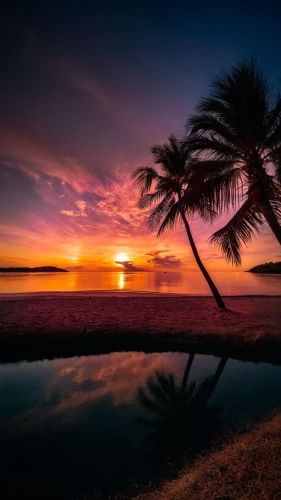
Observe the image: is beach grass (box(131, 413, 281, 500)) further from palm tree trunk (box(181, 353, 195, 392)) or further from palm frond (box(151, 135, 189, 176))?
palm frond (box(151, 135, 189, 176))

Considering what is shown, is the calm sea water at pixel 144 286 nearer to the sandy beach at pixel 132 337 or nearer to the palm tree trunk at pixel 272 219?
the sandy beach at pixel 132 337

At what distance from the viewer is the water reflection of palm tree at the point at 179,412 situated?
4.33 m

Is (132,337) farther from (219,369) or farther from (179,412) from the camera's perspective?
(179,412)

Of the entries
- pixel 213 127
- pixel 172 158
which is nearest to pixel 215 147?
pixel 213 127

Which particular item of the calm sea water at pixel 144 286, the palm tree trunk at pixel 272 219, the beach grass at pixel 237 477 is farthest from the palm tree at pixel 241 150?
the calm sea water at pixel 144 286

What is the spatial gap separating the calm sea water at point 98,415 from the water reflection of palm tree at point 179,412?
1.3 inches

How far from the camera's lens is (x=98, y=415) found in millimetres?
5250

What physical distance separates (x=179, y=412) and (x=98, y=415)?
1.70 meters

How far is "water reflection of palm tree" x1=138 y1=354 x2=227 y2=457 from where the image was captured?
4328 mm

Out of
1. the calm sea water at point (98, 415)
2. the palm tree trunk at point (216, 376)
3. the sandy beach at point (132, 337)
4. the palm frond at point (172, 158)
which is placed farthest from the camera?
the palm frond at point (172, 158)

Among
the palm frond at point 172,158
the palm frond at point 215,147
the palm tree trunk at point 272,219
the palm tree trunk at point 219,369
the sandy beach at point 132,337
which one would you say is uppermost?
the palm frond at point 172,158

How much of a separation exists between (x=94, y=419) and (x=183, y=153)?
1537 cm

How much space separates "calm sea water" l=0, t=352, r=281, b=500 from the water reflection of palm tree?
0.03m

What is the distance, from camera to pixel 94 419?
16.7 feet
